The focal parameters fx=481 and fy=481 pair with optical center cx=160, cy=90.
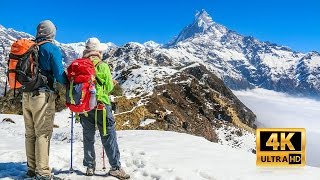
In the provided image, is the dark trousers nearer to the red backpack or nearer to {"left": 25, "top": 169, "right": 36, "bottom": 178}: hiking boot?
the red backpack

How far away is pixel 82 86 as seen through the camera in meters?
10.3

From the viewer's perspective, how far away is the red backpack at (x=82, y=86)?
10344mm

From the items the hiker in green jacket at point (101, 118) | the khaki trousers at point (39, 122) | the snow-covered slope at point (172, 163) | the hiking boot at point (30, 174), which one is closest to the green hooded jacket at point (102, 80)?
the hiker in green jacket at point (101, 118)

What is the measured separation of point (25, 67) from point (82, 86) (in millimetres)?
1271

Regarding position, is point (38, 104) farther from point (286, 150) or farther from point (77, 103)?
point (286, 150)

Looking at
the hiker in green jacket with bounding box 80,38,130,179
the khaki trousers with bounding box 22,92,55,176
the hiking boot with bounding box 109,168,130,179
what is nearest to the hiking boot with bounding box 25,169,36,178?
the khaki trousers with bounding box 22,92,55,176

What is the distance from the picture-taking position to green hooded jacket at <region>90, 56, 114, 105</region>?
10695mm

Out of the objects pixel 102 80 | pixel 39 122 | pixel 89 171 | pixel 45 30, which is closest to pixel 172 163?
pixel 89 171

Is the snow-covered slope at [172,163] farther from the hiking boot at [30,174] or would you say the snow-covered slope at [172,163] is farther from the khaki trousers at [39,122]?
the khaki trousers at [39,122]

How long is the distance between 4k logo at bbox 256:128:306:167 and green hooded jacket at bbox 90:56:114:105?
3.73 metres

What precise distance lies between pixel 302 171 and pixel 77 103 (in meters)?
5.75

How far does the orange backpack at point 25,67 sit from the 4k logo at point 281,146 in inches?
209

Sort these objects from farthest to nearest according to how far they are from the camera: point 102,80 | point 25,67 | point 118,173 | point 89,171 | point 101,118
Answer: point 89,171 < point 118,173 < point 101,118 < point 102,80 < point 25,67

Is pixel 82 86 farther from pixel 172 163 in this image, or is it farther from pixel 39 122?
pixel 172 163
